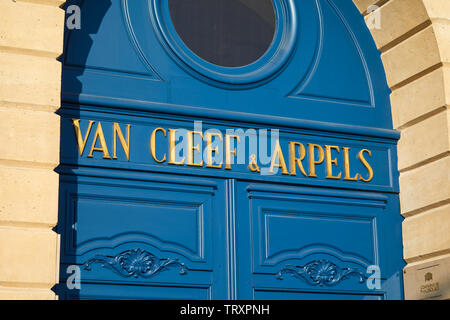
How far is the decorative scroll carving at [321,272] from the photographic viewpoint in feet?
20.8

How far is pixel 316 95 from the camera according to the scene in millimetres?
6840

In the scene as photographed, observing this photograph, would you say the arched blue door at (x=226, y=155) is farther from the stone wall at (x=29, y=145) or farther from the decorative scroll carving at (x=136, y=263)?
Answer: the stone wall at (x=29, y=145)

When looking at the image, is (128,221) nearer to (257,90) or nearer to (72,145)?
(72,145)

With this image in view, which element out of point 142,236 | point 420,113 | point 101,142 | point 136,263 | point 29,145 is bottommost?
point 136,263

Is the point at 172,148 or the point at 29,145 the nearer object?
the point at 29,145

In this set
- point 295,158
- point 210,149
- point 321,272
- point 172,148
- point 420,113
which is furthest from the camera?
point 420,113

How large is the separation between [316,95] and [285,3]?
75cm

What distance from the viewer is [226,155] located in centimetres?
635

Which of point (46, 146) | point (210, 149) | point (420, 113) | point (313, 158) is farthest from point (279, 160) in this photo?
point (46, 146)

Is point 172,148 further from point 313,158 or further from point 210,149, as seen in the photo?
point 313,158

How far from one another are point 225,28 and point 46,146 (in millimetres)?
1889

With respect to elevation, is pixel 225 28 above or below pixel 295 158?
above
